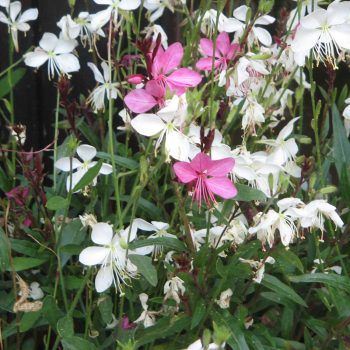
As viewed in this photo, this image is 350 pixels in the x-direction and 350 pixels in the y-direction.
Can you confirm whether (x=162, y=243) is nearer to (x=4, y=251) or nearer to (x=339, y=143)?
(x=4, y=251)

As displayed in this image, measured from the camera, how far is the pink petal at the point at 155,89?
956mm

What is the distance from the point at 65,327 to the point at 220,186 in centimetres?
34

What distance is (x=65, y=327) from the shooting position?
1118 millimetres

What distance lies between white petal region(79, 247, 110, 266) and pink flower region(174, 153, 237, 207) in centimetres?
20

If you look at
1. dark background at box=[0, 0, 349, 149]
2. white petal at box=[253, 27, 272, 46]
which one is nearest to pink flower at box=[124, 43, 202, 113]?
white petal at box=[253, 27, 272, 46]

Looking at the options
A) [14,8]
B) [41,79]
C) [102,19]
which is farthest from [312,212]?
[41,79]

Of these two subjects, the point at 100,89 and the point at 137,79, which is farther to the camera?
the point at 100,89

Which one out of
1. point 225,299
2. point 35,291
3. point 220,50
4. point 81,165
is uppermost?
point 220,50

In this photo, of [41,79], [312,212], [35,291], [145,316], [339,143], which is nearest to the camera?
[312,212]

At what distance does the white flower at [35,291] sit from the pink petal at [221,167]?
0.47 meters

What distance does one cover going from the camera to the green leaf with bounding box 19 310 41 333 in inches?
47.6

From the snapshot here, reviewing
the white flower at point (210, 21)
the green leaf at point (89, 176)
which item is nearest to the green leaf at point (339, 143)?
the white flower at point (210, 21)

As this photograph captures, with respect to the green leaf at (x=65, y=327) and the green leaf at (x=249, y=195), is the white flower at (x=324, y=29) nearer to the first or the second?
the green leaf at (x=249, y=195)

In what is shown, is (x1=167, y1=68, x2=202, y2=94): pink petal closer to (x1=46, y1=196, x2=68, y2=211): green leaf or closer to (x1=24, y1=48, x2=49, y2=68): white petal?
(x1=46, y1=196, x2=68, y2=211): green leaf
